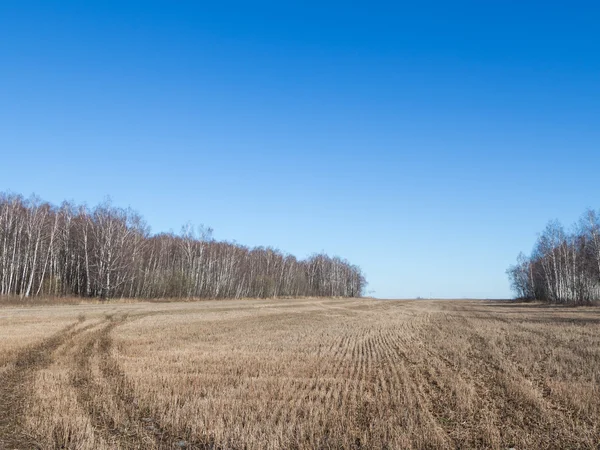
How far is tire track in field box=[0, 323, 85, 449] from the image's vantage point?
7516mm

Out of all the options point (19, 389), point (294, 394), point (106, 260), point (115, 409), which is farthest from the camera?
point (106, 260)

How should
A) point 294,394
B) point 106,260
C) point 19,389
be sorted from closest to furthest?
point 294,394
point 19,389
point 106,260

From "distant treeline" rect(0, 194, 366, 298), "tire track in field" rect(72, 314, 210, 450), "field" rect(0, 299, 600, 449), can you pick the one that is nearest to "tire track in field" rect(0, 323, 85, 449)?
"field" rect(0, 299, 600, 449)

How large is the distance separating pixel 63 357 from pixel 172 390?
22.3ft

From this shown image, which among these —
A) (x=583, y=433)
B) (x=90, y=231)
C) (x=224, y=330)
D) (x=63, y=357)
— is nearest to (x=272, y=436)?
(x=583, y=433)

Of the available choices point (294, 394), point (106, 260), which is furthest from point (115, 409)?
point (106, 260)

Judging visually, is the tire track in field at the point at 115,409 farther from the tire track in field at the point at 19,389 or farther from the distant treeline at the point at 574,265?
the distant treeline at the point at 574,265

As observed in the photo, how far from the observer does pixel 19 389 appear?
1070 cm

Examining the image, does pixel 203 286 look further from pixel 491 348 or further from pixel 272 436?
pixel 272 436

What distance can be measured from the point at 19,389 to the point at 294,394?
7117 millimetres

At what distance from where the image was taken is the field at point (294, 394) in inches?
300

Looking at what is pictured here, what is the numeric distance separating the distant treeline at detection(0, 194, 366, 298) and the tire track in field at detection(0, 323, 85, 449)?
36994 millimetres

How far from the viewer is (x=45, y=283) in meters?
54.1

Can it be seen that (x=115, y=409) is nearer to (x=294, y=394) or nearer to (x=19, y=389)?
(x=19, y=389)
